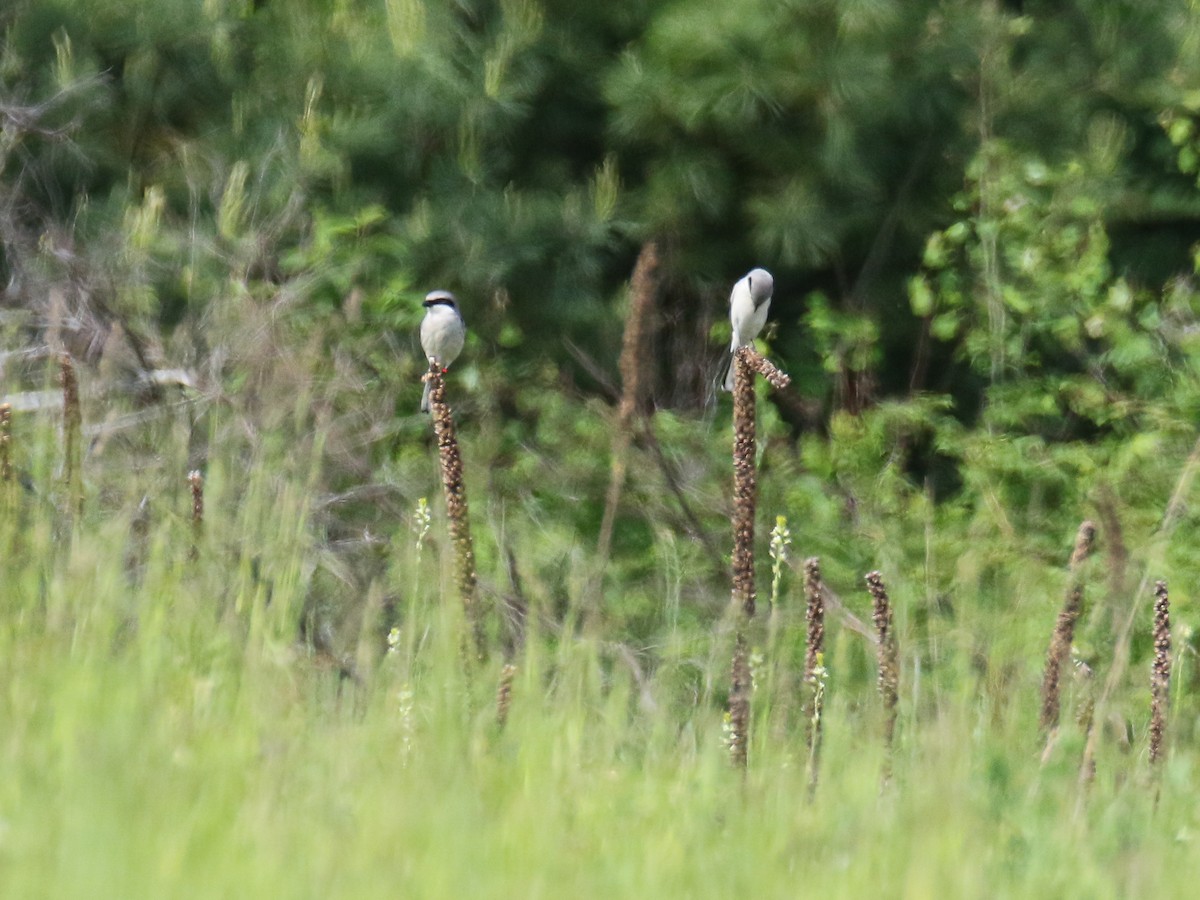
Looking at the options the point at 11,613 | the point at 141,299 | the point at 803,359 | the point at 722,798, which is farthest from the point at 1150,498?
the point at 11,613

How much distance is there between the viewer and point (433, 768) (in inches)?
104

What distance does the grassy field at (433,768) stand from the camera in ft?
7.47

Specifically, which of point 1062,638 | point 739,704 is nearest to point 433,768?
point 739,704

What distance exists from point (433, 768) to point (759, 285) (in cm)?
318

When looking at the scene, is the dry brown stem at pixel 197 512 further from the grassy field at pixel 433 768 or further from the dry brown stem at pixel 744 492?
the dry brown stem at pixel 744 492

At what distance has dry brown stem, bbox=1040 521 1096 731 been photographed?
3141mm

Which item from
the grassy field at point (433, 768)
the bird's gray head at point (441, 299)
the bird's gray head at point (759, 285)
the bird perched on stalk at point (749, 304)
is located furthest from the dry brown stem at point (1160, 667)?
the bird's gray head at point (441, 299)

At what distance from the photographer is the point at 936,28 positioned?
21.4 ft

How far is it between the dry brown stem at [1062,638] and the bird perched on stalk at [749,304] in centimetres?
217

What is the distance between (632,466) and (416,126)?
1.46 metres

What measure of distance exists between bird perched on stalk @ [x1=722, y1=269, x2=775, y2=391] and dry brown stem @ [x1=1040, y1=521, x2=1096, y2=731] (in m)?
2.17

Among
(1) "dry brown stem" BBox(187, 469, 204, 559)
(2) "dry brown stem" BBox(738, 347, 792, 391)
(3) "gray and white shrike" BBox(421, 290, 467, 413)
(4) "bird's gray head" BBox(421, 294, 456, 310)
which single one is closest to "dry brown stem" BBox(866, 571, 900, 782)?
(2) "dry brown stem" BBox(738, 347, 792, 391)

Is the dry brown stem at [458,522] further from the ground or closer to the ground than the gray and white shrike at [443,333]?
closer to the ground

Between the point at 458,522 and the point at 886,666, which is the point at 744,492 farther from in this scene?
the point at 458,522
